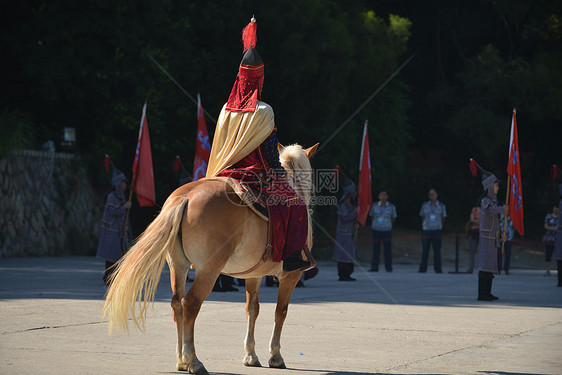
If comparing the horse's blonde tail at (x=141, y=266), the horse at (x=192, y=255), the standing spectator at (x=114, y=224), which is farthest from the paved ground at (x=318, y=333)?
the standing spectator at (x=114, y=224)

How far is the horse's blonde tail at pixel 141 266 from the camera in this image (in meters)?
5.82

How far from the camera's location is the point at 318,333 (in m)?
7.93

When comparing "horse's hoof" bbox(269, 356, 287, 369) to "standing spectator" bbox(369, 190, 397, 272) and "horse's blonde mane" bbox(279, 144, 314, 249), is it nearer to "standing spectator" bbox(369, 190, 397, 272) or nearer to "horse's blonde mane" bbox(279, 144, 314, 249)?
"horse's blonde mane" bbox(279, 144, 314, 249)

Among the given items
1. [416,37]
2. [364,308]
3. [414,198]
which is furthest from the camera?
[416,37]

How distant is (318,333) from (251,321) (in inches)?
64.5

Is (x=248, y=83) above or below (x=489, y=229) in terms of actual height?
above

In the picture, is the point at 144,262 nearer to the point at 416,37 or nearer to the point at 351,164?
the point at 351,164

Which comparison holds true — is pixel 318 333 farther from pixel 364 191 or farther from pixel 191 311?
pixel 364 191

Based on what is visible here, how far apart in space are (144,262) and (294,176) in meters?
1.72

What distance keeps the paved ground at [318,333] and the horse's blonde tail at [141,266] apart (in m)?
0.44

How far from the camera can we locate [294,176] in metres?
6.91

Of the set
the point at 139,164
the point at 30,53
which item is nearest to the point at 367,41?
the point at 30,53

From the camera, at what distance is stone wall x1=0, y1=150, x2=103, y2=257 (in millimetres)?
19312

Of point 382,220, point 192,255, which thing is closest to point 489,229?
point 192,255
